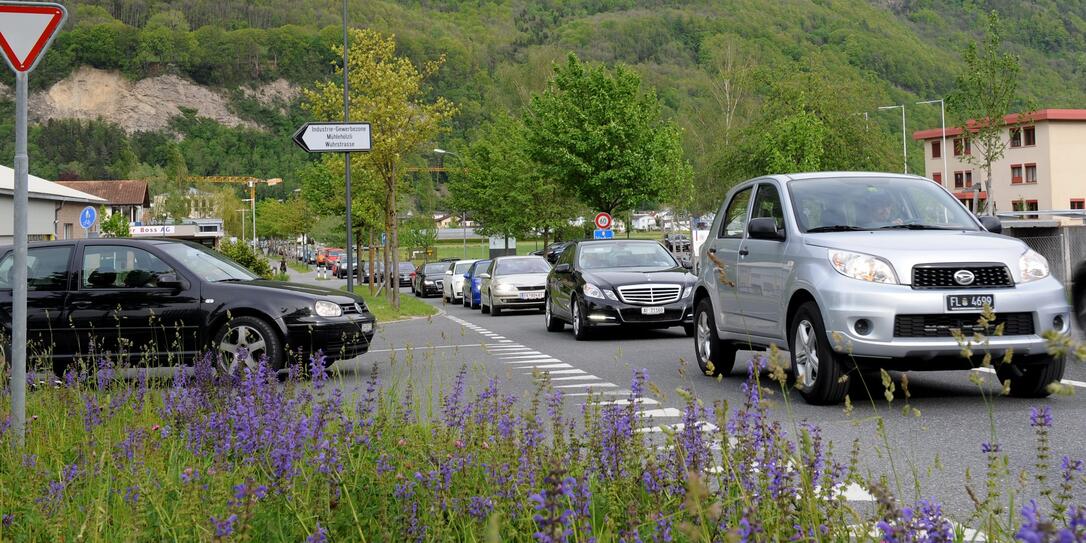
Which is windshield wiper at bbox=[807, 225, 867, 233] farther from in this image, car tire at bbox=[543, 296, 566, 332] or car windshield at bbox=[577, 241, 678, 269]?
car tire at bbox=[543, 296, 566, 332]

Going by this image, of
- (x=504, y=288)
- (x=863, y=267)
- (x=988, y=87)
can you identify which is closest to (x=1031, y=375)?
(x=863, y=267)

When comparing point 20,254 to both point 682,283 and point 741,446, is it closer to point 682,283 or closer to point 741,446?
point 741,446

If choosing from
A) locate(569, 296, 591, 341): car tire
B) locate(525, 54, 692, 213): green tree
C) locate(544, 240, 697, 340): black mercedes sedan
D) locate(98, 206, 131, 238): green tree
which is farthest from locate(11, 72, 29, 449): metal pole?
locate(98, 206, 131, 238): green tree

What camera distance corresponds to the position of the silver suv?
827 cm

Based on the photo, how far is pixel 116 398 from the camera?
7.00 meters

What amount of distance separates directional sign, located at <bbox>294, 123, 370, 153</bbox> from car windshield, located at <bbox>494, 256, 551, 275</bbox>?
733 cm

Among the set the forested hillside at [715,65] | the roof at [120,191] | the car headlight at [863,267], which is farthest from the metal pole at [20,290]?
the roof at [120,191]

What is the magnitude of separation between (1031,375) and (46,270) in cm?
928

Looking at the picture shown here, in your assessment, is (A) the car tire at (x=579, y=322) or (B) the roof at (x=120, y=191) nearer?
(A) the car tire at (x=579, y=322)

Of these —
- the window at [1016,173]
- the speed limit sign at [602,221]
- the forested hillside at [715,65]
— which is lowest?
the speed limit sign at [602,221]

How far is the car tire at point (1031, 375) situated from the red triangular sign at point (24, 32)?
6819 mm

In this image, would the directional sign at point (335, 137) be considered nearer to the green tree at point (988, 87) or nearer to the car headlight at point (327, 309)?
the car headlight at point (327, 309)

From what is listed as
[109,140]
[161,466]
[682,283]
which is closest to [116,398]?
→ [161,466]

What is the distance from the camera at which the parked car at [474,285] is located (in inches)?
1319
